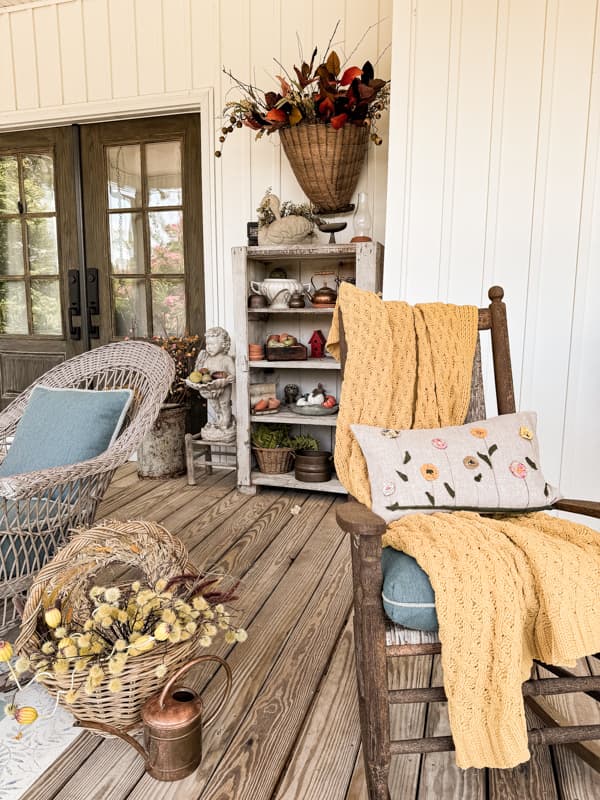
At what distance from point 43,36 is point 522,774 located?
440cm

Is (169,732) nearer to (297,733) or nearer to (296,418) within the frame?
(297,733)

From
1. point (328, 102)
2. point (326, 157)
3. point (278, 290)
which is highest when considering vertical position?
point (328, 102)

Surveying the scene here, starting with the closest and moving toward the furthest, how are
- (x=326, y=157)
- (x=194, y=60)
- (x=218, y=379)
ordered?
(x=326, y=157) < (x=218, y=379) < (x=194, y=60)

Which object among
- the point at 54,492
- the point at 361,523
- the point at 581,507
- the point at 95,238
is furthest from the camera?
the point at 95,238

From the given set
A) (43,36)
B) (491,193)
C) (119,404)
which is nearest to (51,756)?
(119,404)

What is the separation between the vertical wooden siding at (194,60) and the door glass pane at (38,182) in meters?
0.23

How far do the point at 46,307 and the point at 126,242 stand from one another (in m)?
0.73

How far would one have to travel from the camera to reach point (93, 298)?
370cm

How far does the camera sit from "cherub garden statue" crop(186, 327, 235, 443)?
313cm

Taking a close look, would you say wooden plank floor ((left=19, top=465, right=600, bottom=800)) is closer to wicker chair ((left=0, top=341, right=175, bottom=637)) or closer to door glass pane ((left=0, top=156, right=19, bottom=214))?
wicker chair ((left=0, top=341, right=175, bottom=637))

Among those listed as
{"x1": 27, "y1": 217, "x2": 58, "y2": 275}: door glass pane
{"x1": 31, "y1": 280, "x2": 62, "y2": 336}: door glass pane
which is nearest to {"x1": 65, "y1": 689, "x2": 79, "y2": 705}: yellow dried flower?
{"x1": 31, "y1": 280, "x2": 62, "y2": 336}: door glass pane

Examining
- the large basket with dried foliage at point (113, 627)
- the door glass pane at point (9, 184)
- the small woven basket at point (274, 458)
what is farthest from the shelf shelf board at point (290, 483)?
the door glass pane at point (9, 184)

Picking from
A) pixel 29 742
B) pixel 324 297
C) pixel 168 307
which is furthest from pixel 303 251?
pixel 29 742

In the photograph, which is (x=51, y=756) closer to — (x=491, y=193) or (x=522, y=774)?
(x=522, y=774)
